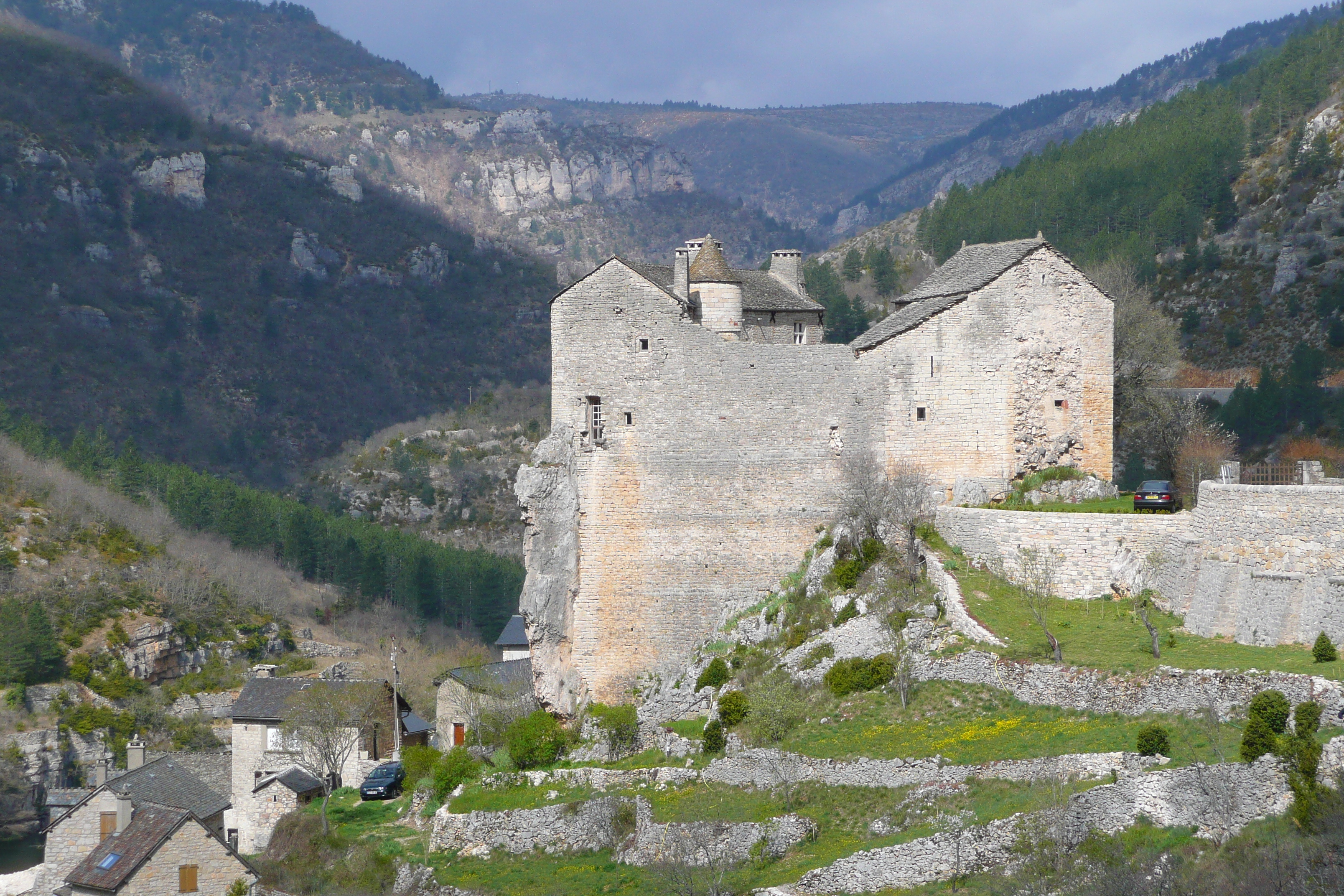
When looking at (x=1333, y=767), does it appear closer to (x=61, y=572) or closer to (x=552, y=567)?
(x=552, y=567)

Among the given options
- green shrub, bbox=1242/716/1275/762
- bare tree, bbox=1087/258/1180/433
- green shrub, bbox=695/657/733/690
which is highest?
bare tree, bbox=1087/258/1180/433

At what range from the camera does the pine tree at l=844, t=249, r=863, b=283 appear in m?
135

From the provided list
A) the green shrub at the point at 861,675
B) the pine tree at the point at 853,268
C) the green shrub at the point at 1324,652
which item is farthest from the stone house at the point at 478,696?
the pine tree at the point at 853,268

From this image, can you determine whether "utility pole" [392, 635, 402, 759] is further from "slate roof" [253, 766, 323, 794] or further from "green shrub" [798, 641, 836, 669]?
"green shrub" [798, 641, 836, 669]

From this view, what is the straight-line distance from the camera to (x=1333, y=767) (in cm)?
3052

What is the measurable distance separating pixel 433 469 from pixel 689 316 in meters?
122

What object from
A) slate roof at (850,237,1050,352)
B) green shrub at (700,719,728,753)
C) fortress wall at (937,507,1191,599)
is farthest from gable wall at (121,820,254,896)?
slate roof at (850,237,1050,352)

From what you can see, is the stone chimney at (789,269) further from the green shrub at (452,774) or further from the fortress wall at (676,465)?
the green shrub at (452,774)

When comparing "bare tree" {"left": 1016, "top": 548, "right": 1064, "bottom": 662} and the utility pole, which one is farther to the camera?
the utility pole

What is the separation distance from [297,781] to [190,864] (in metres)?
11.7

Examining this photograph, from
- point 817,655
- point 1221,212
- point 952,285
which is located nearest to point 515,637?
point 817,655

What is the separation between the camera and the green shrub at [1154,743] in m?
33.2

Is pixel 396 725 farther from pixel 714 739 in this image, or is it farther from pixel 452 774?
pixel 714 739

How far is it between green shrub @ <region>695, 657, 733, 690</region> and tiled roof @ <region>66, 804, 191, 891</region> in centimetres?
1954
